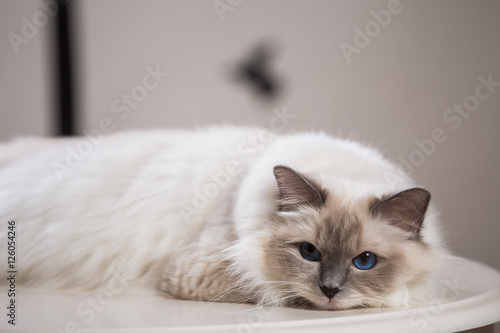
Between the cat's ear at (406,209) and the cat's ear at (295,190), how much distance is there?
0.14 m

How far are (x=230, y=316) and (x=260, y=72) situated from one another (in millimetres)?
1758

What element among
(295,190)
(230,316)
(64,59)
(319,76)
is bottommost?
(230,316)

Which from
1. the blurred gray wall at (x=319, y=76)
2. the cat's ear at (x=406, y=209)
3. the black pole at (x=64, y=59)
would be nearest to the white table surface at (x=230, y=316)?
the cat's ear at (x=406, y=209)

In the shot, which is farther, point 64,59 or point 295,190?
point 64,59

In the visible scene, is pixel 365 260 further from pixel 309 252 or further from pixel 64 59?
pixel 64 59

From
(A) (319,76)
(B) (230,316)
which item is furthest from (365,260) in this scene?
(A) (319,76)

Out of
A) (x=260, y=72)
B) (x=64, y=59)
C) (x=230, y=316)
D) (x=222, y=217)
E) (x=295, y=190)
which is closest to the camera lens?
(x=230, y=316)

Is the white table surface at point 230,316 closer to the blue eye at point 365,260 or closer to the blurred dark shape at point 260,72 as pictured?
the blue eye at point 365,260

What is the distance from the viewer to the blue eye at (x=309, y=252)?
1.29 metres

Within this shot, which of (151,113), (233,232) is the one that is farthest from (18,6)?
(233,232)

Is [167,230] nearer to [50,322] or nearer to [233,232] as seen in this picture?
[233,232]

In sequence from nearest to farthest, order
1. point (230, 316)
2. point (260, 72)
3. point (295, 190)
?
point (230, 316) < point (295, 190) < point (260, 72)

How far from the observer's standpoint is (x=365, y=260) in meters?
1.28

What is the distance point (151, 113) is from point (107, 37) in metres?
0.45
